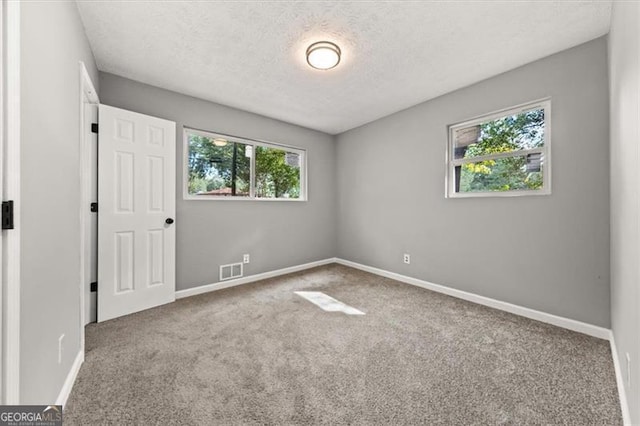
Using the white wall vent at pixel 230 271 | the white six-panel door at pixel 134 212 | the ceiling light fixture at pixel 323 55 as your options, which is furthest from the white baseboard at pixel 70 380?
the ceiling light fixture at pixel 323 55

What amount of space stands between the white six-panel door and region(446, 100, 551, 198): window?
3.38m

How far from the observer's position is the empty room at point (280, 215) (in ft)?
4.19

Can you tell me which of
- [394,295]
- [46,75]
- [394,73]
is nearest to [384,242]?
[394,295]

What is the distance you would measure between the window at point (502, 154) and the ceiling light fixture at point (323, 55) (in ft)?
5.78

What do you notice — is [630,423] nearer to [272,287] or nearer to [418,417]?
[418,417]

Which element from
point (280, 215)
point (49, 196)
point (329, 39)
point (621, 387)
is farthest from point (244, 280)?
point (621, 387)

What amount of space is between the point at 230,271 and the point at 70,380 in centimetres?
195

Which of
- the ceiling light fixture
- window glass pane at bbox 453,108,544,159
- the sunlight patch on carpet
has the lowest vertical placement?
the sunlight patch on carpet

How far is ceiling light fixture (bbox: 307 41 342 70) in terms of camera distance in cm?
212

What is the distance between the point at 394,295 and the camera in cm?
307

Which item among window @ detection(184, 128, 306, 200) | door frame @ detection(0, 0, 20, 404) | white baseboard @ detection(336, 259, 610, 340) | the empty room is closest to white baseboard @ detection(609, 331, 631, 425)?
the empty room

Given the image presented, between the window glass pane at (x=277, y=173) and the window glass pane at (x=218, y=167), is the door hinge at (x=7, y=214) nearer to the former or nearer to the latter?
the window glass pane at (x=218, y=167)

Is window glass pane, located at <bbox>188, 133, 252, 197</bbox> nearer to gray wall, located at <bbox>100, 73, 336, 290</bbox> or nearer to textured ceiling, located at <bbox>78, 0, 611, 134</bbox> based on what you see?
gray wall, located at <bbox>100, 73, 336, 290</bbox>

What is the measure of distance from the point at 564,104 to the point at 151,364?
13.0 feet
